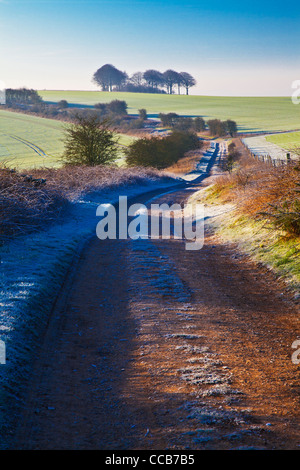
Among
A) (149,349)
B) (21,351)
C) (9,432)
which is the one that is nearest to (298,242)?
(149,349)

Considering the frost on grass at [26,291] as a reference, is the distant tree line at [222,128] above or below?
above

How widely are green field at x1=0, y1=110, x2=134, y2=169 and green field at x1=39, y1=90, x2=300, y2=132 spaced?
3278 cm

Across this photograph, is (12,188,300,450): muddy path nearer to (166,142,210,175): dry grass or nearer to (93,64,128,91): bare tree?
(166,142,210,175): dry grass

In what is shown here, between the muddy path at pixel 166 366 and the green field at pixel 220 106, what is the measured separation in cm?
8396

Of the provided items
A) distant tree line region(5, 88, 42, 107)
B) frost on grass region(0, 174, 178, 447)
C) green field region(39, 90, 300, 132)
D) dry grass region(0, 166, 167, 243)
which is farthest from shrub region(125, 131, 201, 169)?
distant tree line region(5, 88, 42, 107)

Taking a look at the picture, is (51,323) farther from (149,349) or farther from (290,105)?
(290,105)

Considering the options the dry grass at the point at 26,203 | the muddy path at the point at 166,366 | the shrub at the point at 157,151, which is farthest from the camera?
the shrub at the point at 157,151

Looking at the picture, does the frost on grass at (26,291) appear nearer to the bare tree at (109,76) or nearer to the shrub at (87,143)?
the shrub at (87,143)

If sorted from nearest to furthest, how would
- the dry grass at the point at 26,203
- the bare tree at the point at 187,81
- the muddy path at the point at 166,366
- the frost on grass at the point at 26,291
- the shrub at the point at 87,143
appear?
the muddy path at the point at 166,366 < the frost on grass at the point at 26,291 < the dry grass at the point at 26,203 < the shrub at the point at 87,143 < the bare tree at the point at 187,81

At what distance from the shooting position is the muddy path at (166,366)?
12.7 feet

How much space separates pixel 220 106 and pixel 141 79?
46.4 meters

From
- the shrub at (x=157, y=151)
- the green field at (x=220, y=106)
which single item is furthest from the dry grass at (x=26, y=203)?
the green field at (x=220, y=106)

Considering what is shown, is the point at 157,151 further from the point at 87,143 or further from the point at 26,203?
the point at 26,203

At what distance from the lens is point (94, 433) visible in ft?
12.7
